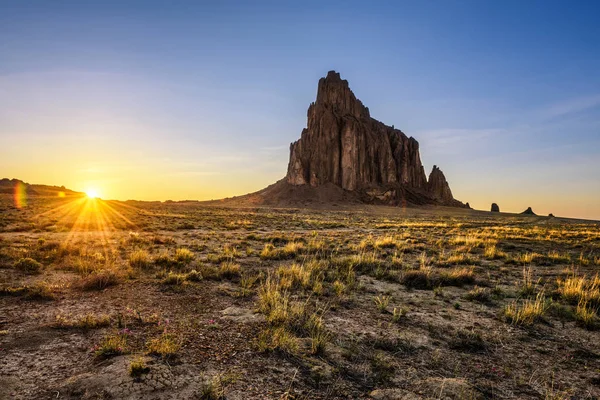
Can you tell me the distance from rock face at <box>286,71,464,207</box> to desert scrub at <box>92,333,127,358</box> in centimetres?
11836

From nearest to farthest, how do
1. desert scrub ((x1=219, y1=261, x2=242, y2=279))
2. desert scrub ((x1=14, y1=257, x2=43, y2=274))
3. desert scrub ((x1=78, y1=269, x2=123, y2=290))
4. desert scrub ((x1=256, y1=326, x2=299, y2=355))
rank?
desert scrub ((x1=256, y1=326, x2=299, y2=355)), desert scrub ((x1=78, y1=269, x2=123, y2=290)), desert scrub ((x1=14, y1=257, x2=43, y2=274)), desert scrub ((x1=219, y1=261, x2=242, y2=279))

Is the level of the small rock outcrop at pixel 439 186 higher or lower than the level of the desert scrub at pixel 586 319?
higher

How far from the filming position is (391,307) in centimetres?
738

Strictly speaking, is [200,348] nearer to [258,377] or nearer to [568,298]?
[258,377]

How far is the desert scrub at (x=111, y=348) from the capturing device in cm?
446

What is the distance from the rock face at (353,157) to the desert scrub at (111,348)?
388 feet

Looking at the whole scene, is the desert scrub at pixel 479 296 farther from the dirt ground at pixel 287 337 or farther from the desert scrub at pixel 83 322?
the desert scrub at pixel 83 322

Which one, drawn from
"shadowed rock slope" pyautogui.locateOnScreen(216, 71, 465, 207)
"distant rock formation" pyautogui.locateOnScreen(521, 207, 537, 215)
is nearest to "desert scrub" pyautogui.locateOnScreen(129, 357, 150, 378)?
"shadowed rock slope" pyautogui.locateOnScreen(216, 71, 465, 207)

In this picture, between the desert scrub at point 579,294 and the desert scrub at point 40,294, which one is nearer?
the desert scrub at point 40,294

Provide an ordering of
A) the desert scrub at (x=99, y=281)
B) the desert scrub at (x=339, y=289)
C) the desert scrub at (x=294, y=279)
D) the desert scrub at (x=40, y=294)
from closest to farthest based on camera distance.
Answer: the desert scrub at (x=40, y=294) → the desert scrub at (x=99, y=281) → the desert scrub at (x=339, y=289) → the desert scrub at (x=294, y=279)

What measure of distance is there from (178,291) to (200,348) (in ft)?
11.6

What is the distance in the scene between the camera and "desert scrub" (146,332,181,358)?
4461 millimetres

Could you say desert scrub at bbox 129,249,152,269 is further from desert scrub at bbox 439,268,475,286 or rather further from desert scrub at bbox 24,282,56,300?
desert scrub at bbox 439,268,475,286

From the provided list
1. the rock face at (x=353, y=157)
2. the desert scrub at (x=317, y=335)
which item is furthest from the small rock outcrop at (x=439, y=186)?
the desert scrub at (x=317, y=335)
